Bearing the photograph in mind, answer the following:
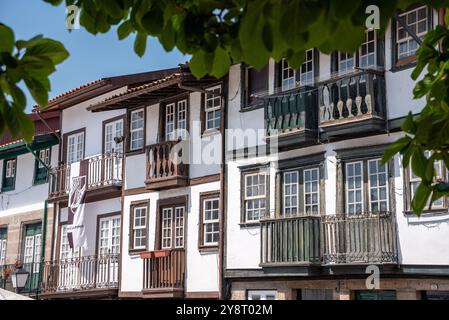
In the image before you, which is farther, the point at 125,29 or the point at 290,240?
the point at 290,240

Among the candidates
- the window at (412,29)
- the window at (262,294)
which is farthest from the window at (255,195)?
the window at (412,29)

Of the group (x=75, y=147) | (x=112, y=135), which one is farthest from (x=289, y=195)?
(x=75, y=147)

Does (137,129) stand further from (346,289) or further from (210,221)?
(346,289)

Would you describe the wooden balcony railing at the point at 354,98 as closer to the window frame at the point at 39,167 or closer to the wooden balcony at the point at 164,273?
the wooden balcony at the point at 164,273

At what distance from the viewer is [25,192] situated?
97.8 ft

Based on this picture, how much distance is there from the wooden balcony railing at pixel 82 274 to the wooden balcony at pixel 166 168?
335cm

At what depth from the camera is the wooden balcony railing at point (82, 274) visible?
946 inches

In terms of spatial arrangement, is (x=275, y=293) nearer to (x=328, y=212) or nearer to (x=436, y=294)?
(x=328, y=212)

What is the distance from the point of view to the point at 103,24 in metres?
3.38

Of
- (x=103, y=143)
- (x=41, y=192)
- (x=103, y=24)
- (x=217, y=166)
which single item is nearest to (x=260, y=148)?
(x=217, y=166)

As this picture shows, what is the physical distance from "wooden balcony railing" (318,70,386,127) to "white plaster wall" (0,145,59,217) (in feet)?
44.7

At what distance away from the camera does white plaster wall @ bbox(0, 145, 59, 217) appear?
28.7 metres

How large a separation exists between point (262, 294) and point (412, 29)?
7.28m
